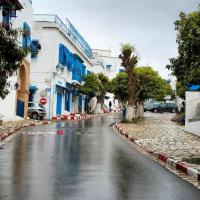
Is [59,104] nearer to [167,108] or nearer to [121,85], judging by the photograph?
[121,85]

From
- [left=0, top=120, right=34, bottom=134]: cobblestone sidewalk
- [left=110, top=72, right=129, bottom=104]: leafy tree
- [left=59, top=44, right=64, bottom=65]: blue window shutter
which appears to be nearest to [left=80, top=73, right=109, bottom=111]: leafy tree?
[left=110, top=72, right=129, bottom=104]: leafy tree

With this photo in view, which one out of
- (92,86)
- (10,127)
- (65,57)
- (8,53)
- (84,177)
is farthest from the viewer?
(92,86)

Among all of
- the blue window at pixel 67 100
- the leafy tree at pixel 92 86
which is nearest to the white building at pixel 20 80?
the blue window at pixel 67 100

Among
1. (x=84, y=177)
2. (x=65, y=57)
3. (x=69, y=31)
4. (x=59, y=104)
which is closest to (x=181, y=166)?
(x=84, y=177)

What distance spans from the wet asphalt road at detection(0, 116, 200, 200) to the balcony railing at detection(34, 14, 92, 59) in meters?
31.8

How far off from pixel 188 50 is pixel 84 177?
6.22 m

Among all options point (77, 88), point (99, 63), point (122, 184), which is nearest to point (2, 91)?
point (122, 184)

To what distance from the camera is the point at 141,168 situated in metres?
12.7

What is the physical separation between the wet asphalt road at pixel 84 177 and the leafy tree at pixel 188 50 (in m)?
2.90

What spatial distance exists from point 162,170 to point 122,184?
3184 millimetres

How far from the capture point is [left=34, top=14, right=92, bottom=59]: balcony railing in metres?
47.0

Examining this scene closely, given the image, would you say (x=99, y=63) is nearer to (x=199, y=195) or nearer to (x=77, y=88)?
(x=77, y=88)

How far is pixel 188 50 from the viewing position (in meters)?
14.9

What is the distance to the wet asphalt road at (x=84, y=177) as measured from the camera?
8609 mm
